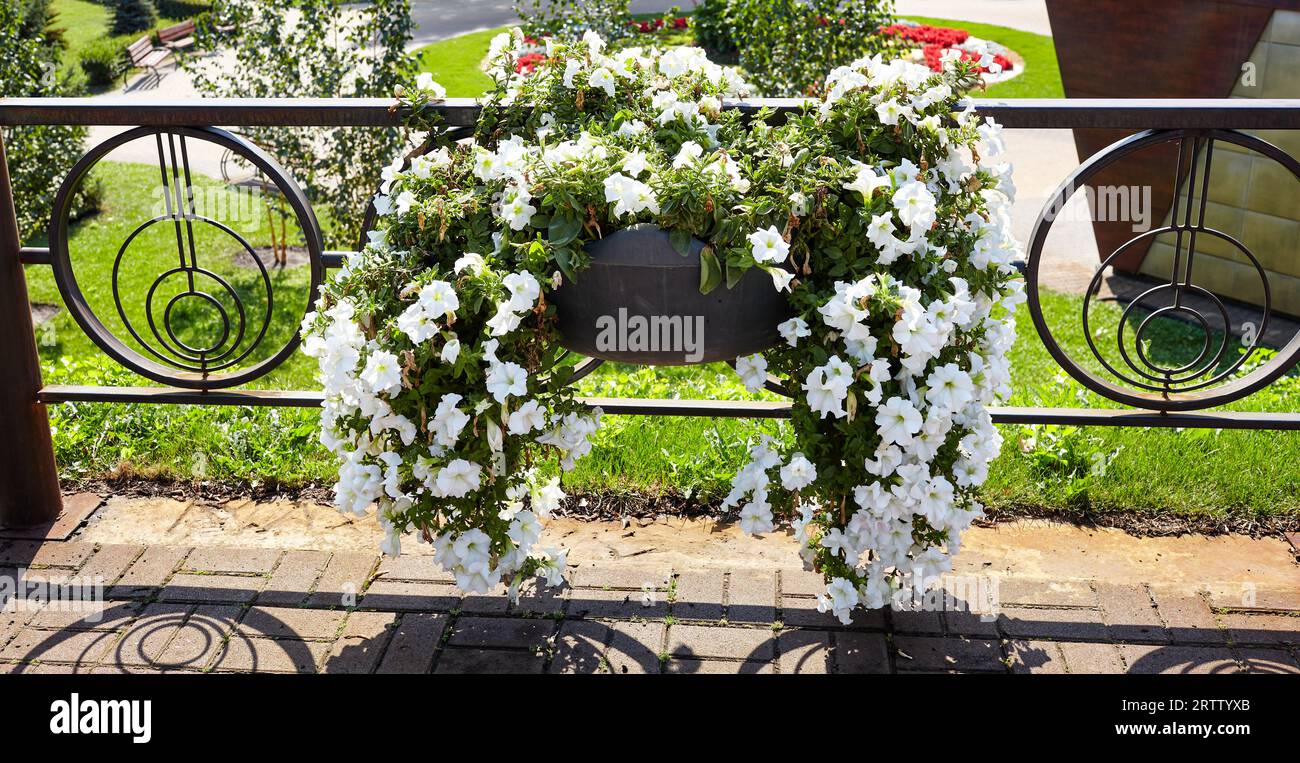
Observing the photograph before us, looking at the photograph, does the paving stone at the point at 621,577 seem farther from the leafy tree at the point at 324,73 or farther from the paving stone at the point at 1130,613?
the leafy tree at the point at 324,73

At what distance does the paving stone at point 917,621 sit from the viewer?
259cm

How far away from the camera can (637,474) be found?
3258mm

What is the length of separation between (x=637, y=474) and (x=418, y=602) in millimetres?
781

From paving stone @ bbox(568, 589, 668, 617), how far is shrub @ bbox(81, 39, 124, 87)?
40.6 ft

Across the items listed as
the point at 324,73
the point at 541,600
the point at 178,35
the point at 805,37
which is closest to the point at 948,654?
the point at 541,600

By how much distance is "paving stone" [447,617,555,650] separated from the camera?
2576mm

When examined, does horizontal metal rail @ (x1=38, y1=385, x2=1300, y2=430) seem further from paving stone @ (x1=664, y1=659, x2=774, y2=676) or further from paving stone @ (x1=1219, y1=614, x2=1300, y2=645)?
paving stone @ (x1=664, y1=659, x2=774, y2=676)

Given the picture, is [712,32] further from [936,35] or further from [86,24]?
[86,24]
